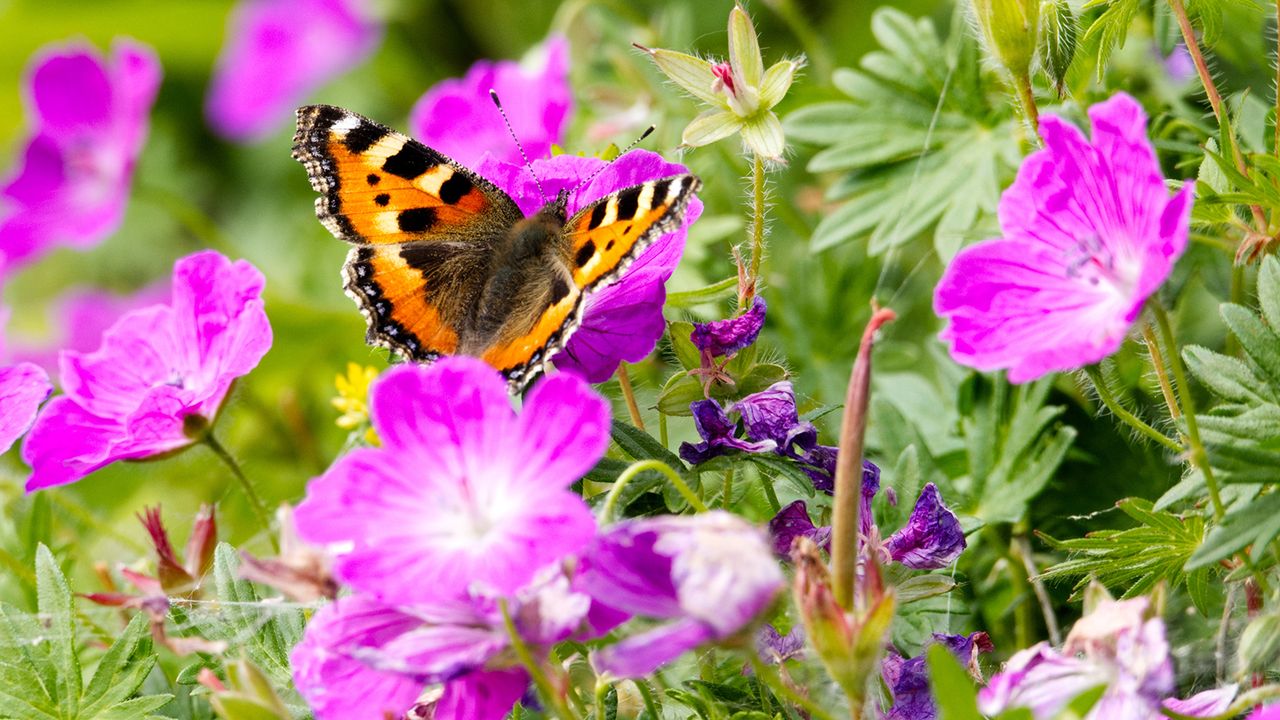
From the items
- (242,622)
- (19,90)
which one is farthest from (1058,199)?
(19,90)

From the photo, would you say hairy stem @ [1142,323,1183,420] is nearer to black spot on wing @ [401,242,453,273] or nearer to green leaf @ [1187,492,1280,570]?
green leaf @ [1187,492,1280,570]

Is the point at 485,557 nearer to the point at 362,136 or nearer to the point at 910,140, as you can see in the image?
the point at 362,136

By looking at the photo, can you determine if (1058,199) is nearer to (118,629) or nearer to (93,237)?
(118,629)

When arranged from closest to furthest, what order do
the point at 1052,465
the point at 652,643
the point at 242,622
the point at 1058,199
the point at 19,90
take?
the point at 652,643, the point at 1058,199, the point at 242,622, the point at 1052,465, the point at 19,90

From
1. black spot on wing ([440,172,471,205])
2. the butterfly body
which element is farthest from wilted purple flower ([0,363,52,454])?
black spot on wing ([440,172,471,205])

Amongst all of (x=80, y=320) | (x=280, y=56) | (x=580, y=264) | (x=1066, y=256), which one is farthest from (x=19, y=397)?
(x=280, y=56)
